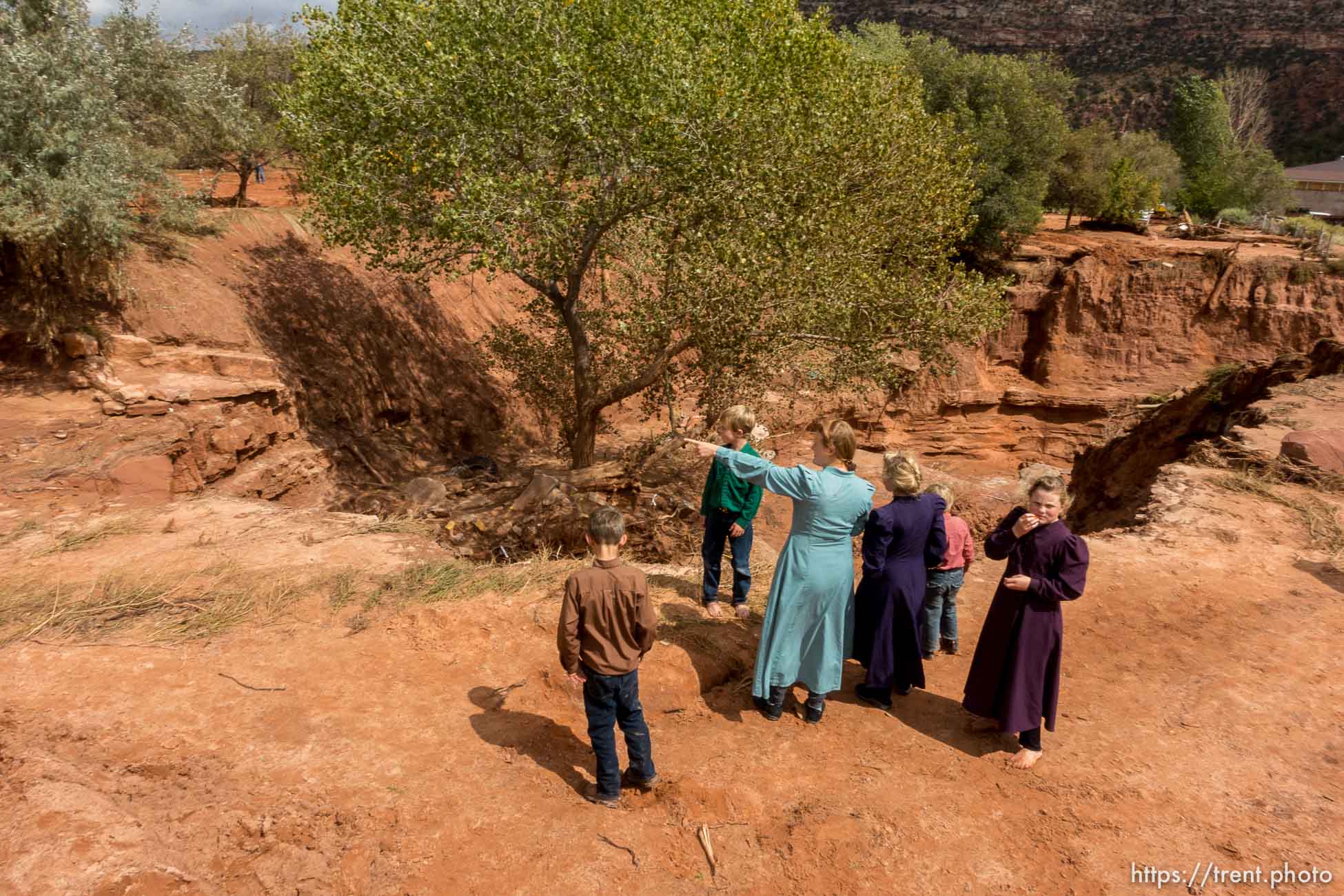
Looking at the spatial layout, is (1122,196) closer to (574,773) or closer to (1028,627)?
(1028,627)

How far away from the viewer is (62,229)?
31.8ft

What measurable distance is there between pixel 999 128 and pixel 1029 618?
75.0ft

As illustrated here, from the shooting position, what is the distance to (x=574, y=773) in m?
4.20

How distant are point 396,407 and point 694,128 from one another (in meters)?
8.37

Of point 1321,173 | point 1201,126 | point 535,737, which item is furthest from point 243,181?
point 1321,173

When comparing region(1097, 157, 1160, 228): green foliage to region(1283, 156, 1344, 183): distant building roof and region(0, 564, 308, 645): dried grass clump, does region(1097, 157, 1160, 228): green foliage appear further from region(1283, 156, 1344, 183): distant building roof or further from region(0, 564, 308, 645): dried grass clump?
region(0, 564, 308, 645): dried grass clump

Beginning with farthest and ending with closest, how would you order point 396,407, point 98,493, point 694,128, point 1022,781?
point 396,407 < point 694,128 < point 98,493 < point 1022,781

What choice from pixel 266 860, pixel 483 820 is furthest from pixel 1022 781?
pixel 266 860

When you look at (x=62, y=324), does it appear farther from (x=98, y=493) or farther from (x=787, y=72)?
(x=787, y=72)

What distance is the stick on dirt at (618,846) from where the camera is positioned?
11.6 feet

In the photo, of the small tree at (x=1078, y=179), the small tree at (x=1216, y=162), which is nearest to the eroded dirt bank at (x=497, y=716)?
the small tree at (x=1078, y=179)

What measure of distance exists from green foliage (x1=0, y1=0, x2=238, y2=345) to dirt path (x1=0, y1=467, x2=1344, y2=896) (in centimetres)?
721

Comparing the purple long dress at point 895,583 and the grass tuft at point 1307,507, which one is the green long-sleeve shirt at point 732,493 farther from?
the grass tuft at point 1307,507

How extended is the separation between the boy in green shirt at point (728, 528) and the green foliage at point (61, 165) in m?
8.96
